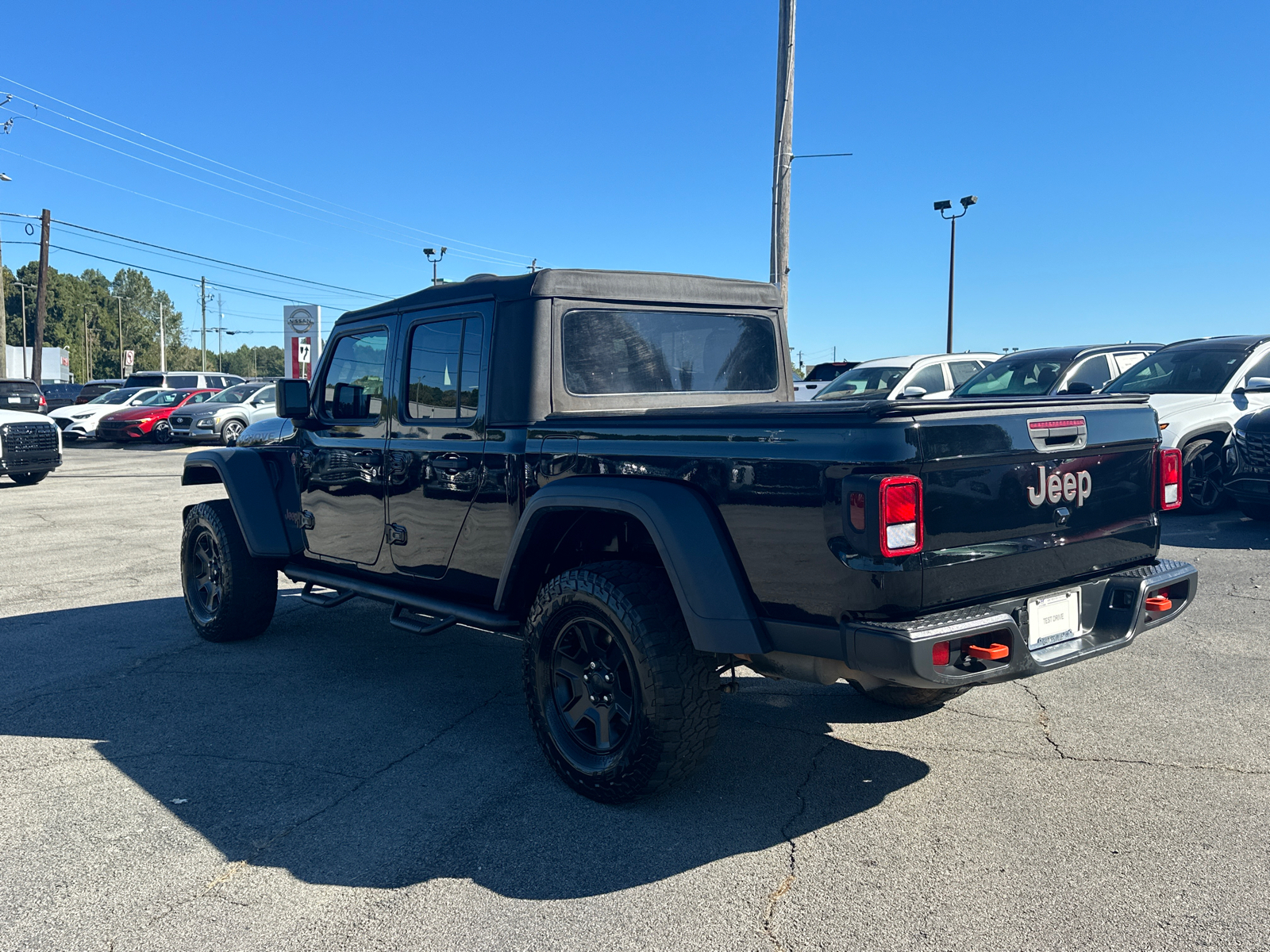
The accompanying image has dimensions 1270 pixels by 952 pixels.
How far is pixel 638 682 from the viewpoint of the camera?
3.40 m

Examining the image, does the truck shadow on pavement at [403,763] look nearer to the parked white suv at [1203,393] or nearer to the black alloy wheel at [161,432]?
the parked white suv at [1203,393]

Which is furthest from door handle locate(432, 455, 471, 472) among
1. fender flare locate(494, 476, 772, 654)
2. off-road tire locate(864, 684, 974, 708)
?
off-road tire locate(864, 684, 974, 708)

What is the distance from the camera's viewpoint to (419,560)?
15.0 feet

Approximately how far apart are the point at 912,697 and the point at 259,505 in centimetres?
360

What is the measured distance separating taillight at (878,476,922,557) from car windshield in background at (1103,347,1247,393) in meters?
8.25

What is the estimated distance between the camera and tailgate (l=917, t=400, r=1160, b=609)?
301cm

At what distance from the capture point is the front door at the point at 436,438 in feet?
14.0

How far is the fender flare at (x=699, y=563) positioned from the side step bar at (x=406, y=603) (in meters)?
1.01

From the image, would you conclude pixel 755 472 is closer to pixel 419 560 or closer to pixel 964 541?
pixel 964 541

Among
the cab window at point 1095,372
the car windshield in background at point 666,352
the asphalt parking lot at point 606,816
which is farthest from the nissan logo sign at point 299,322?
the car windshield in background at point 666,352

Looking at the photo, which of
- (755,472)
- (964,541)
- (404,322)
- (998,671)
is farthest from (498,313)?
(998,671)

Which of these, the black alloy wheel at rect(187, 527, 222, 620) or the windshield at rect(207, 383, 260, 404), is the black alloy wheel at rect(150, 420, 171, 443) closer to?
the windshield at rect(207, 383, 260, 404)

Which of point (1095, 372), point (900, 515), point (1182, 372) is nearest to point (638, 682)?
point (900, 515)

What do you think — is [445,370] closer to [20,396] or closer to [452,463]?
[452,463]
